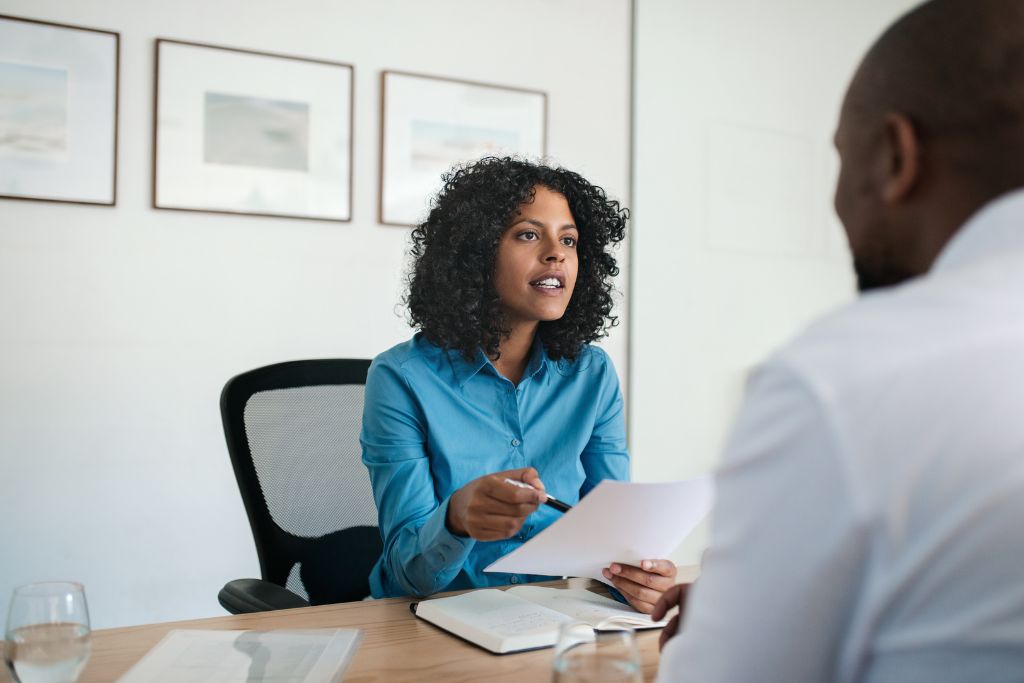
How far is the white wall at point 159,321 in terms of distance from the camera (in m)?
2.44

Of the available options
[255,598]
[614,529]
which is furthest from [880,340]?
[255,598]

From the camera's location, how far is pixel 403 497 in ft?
4.99

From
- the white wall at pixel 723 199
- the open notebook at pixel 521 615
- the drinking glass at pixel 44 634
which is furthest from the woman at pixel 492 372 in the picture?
the white wall at pixel 723 199

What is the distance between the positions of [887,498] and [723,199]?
3076 millimetres

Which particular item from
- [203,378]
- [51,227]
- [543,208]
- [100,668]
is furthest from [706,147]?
[100,668]

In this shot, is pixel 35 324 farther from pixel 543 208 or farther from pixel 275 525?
pixel 543 208

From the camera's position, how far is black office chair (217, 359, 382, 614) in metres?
1.72

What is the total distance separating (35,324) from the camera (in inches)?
96.2

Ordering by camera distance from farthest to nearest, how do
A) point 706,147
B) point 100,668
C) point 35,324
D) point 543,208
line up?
point 706,147 → point 35,324 → point 543,208 → point 100,668

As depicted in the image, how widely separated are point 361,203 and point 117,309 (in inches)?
32.0

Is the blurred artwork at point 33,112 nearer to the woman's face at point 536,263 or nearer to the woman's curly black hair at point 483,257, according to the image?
the woman's curly black hair at point 483,257

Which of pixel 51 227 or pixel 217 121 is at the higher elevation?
pixel 217 121

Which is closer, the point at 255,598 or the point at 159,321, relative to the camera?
the point at 255,598

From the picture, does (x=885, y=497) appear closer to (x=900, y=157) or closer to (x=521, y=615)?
(x=900, y=157)
